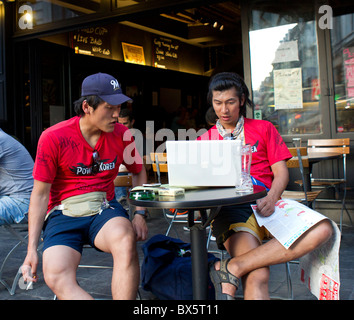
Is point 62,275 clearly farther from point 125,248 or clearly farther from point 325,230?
point 325,230

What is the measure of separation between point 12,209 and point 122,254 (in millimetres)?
1416

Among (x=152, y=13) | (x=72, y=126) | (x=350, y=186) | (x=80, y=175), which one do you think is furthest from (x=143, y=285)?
(x=152, y=13)

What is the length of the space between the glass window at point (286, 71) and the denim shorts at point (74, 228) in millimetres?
3872

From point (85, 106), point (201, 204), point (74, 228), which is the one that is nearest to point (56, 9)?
point (85, 106)

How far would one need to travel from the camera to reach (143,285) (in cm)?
262

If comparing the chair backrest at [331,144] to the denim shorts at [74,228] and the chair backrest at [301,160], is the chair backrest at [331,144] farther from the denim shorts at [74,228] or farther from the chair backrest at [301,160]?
the denim shorts at [74,228]

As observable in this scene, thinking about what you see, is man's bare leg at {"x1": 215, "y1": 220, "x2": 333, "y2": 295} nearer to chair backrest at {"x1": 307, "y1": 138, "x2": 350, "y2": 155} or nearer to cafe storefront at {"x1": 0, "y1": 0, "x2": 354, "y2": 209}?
chair backrest at {"x1": 307, "y1": 138, "x2": 350, "y2": 155}

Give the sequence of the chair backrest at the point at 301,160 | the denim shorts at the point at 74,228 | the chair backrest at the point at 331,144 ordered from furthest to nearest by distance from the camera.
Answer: the chair backrest at the point at 331,144 < the chair backrest at the point at 301,160 < the denim shorts at the point at 74,228

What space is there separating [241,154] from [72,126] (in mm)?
942

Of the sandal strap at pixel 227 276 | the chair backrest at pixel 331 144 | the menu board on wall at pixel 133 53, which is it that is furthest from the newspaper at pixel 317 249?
the menu board on wall at pixel 133 53

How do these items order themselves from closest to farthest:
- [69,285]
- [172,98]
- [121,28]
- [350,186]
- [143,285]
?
[69,285] < [143,285] < [350,186] < [121,28] < [172,98]

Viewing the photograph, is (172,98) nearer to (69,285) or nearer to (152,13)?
(152,13)

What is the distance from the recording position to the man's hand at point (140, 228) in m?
2.24

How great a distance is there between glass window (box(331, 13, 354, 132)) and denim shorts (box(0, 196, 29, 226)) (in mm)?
3947
